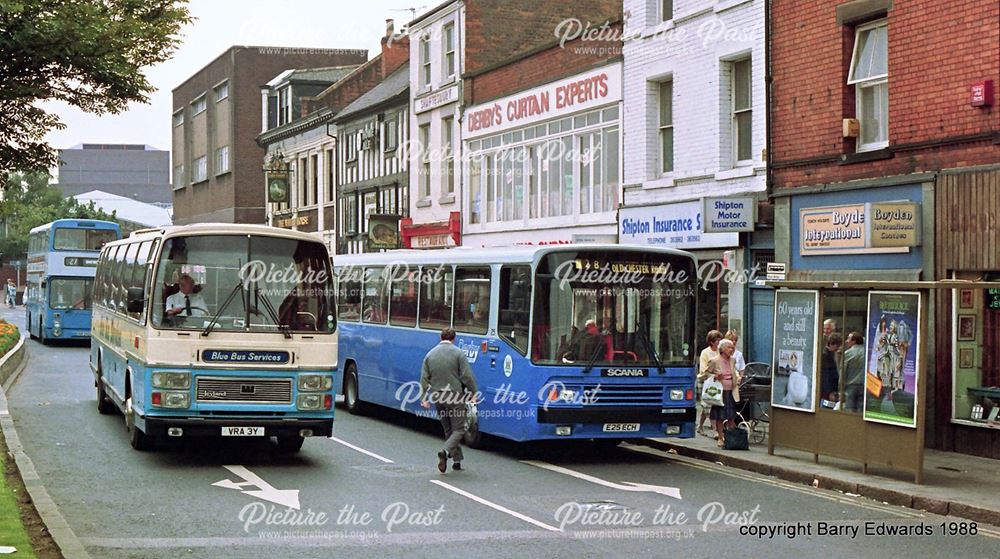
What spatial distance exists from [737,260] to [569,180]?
832 cm

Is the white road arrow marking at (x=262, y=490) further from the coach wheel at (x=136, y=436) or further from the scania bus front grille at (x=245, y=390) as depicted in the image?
the coach wheel at (x=136, y=436)

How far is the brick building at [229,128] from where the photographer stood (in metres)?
74.6

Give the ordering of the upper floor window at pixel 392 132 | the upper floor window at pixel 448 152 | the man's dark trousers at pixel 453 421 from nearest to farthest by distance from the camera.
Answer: the man's dark trousers at pixel 453 421 → the upper floor window at pixel 448 152 → the upper floor window at pixel 392 132

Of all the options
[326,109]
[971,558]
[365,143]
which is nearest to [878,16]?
[971,558]

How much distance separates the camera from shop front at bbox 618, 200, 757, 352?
23172mm

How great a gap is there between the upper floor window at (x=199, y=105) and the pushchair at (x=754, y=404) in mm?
67749

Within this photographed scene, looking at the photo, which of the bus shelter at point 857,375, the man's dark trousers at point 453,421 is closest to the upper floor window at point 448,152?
the bus shelter at point 857,375

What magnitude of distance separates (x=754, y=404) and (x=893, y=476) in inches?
187

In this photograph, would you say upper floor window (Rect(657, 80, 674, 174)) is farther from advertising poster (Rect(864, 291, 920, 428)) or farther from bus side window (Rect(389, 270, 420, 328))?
advertising poster (Rect(864, 291, 920, 428))

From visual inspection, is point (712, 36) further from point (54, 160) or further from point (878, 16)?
point (54, 160)

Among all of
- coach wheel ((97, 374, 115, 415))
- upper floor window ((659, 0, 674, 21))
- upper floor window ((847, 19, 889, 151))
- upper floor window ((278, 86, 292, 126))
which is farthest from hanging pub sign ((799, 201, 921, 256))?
upper floor window ((278, 86, 292, 126))

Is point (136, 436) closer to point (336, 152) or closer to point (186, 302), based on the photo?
point (186, 302)

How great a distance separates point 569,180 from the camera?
30797 millimetres

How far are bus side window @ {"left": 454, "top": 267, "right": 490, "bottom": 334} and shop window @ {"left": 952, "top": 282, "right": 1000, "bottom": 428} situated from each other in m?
6.59
